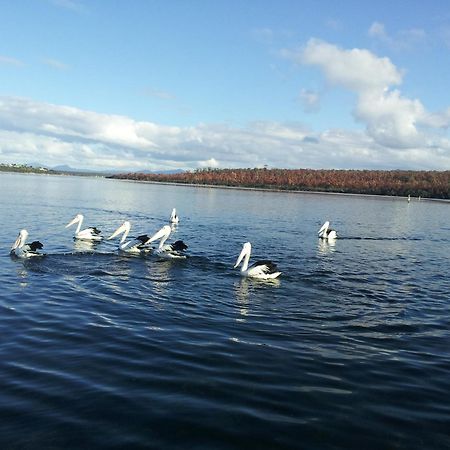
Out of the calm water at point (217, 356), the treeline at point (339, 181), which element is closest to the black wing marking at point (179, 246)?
the calm water at point (217, 356)

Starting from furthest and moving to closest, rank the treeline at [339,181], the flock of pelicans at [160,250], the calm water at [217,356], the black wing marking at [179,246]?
the treeline at [339,181] < the black wing marking at [179,246] < the flock of pelicans at [160,250] < the calm water at [217,356]

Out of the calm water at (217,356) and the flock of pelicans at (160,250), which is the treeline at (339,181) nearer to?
the flock of pelicans at (160,250)

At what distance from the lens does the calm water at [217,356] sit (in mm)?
5887

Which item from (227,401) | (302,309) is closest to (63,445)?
(227,401)

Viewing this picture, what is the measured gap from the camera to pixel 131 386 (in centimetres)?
697

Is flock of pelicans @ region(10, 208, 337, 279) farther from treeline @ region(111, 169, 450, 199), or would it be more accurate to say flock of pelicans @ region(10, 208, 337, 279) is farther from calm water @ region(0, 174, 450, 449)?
treeline @ region(111, 169, 450, 199)

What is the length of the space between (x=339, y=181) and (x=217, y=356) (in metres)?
130

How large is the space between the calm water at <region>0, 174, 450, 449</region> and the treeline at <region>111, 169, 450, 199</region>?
351 ft

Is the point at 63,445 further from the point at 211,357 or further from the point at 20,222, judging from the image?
the point at 20,222

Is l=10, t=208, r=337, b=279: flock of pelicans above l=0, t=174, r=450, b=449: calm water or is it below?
above

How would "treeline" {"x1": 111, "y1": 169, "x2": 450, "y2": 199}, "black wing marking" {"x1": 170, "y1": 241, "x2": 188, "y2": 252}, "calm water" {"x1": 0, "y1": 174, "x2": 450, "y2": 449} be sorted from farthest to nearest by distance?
"treeline" {"x1": 111, "y1": 169, "x2": 450, "y2": 199}
"black wing marking" {"x1": 170, "y1": 241, "x2": 188, "y2": 252}
"calm water" {"x1": 0, "y1": 174, "x2": 450, "y2": 449}

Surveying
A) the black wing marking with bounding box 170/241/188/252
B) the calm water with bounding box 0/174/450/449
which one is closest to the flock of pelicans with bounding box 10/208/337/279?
the black wing marking with bounding box 170/241/188/252

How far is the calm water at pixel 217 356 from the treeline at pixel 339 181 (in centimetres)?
10687

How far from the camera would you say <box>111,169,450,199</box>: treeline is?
12008 centimetres
